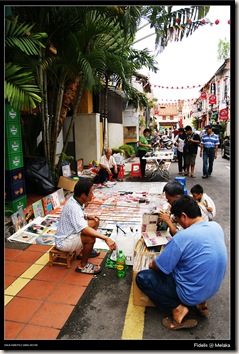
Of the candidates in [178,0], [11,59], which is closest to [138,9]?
[11,59]

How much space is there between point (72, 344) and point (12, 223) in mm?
2689

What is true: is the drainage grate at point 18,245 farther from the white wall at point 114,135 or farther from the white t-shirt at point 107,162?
the white wall at point 114,135

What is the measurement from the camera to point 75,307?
288 centimetres

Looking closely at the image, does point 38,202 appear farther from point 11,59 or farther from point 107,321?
point 107,321

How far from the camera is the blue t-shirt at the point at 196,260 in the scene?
2.34 meters

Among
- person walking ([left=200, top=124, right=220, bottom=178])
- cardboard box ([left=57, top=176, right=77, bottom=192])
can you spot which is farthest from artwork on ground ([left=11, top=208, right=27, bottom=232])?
person walking ([left=200, top=124, right=220, bottom=178])

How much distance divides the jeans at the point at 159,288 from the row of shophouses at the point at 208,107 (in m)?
8.82

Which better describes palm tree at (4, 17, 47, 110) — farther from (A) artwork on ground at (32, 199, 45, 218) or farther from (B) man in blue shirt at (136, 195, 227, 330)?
(B) man in blue shirt at (136, 195, 227, 330)

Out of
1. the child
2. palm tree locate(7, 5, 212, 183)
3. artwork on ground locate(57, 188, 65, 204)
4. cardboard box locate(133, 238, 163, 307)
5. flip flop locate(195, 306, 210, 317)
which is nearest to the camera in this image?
flip flop locate(195, 306, 210, 317)

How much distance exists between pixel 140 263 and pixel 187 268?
77 centimetres

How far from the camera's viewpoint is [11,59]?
4.16 metres

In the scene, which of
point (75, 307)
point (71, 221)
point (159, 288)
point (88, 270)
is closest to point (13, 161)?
point (71, 221)

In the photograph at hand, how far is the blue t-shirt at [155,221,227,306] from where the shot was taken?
2.34m

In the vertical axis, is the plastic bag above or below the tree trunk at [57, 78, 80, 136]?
below
